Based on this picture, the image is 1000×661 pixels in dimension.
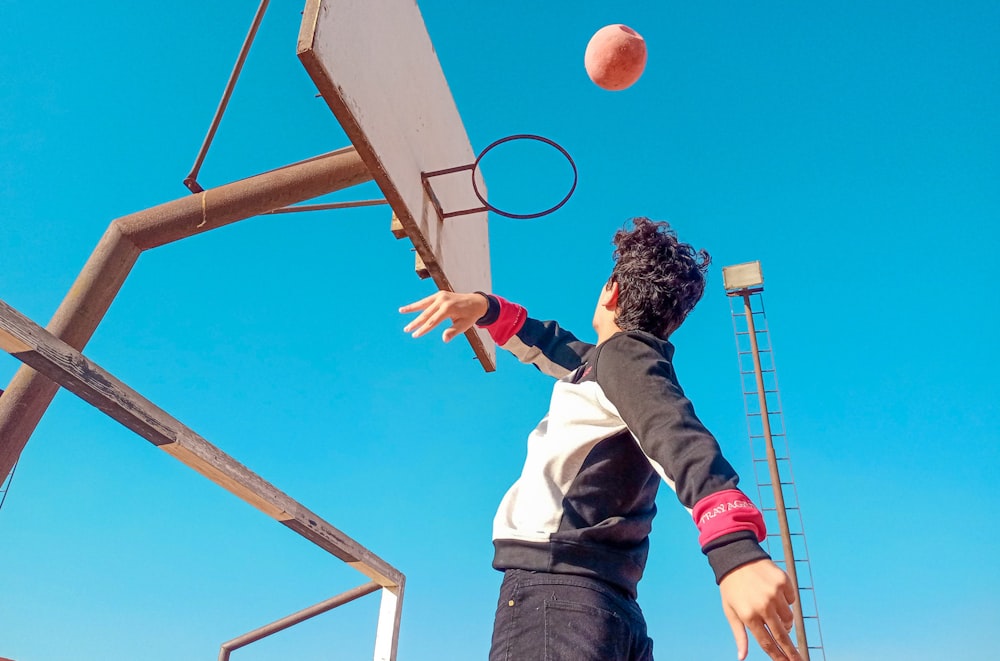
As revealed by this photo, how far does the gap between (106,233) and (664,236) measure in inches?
118

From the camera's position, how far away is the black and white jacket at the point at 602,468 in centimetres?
165

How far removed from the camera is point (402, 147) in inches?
131

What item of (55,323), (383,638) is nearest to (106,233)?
(55,323)

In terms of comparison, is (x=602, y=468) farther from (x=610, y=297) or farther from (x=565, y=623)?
(x=610, y=297)

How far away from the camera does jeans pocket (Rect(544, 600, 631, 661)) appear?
1644 millimetres

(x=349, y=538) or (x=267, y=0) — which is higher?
(x=267, y=0)

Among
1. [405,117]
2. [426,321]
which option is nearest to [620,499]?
[426,321]

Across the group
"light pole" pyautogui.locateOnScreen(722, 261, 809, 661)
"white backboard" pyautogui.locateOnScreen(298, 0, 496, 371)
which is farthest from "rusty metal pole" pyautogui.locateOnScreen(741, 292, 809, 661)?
"white backboard" pyautogui.locateOnScreen(298, 0, 496, 371)

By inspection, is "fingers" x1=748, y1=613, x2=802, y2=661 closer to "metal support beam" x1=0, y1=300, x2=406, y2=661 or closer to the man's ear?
the man's ear

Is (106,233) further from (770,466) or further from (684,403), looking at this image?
(770,466)

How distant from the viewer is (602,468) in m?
1.83

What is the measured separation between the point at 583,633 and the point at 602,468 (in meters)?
0.38

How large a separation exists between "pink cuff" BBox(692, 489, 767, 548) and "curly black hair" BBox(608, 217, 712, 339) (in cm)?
68

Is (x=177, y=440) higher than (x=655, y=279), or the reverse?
(x=655, y=279)
